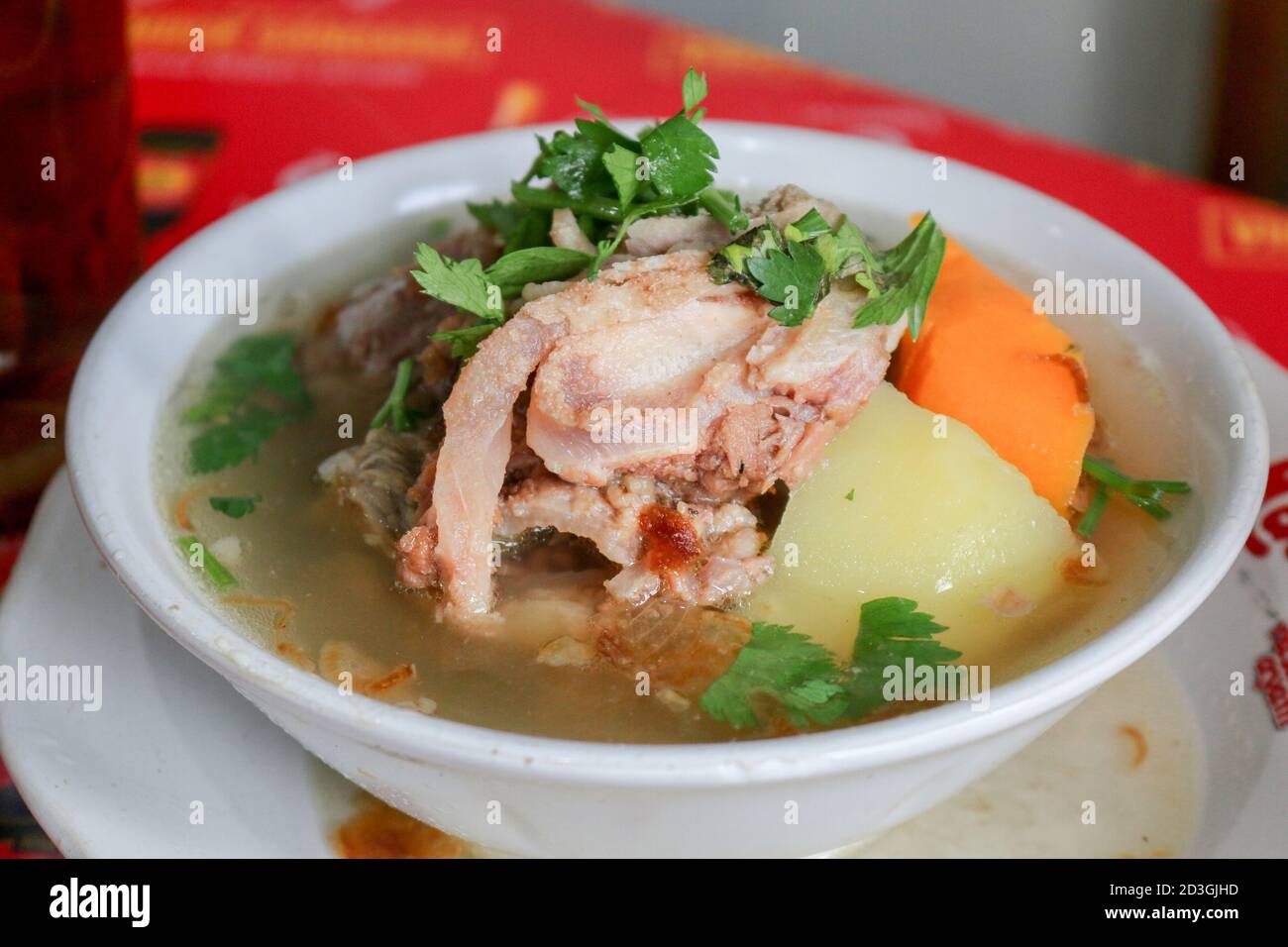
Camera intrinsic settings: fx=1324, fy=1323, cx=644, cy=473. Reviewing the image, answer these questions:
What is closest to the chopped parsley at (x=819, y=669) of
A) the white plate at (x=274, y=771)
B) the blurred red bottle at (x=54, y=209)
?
the white plate at (x=274, y=771)

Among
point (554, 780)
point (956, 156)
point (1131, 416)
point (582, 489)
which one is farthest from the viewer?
point (956, 156)

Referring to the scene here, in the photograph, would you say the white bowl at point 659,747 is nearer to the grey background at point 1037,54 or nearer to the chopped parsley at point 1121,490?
the chopped parsley at point 1121,490

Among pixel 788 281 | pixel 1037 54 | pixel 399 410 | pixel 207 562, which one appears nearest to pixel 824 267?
pixel 788 281

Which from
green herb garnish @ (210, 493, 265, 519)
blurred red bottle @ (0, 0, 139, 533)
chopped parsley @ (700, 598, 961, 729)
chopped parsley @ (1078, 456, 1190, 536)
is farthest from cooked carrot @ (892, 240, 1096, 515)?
blurred red bottle @ (0, 0, 139, 533)
